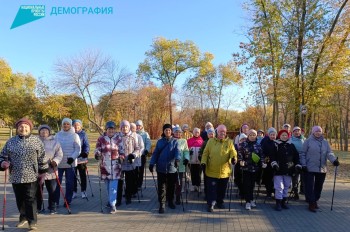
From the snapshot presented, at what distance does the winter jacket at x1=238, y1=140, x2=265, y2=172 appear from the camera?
7.99 m

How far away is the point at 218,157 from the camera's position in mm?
7801

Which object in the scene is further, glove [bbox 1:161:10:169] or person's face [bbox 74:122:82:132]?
person's face [bbox 74:122:82:132]

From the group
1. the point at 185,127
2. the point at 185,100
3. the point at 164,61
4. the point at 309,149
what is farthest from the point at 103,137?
the point at 185,100

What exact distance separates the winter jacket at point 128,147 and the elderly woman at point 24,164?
2256mm

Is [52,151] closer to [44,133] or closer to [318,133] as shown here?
[44,133]

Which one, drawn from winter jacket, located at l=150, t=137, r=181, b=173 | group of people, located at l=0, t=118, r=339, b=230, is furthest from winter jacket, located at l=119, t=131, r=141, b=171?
winter jacket, located at l=150, t=137, r=181, b=173

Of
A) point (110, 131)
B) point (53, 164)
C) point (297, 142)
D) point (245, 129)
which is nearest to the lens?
point (53, 164)

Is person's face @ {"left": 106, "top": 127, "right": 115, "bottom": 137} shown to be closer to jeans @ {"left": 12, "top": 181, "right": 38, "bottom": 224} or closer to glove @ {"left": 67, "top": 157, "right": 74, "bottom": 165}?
glove @ {"left": 67, "top": 157, "right": 74, "bottom": 165}

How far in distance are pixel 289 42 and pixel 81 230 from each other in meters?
15.7

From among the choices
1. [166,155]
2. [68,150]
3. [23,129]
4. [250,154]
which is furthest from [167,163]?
[23,129]

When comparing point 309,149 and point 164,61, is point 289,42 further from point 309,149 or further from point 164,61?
point 164,61

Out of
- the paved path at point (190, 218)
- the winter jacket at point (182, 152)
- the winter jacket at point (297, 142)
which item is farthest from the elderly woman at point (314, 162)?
the winter jacket at point (182, 152)

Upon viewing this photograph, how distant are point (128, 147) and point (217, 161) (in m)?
2.18

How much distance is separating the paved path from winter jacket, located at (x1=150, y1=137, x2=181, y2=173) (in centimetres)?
100
